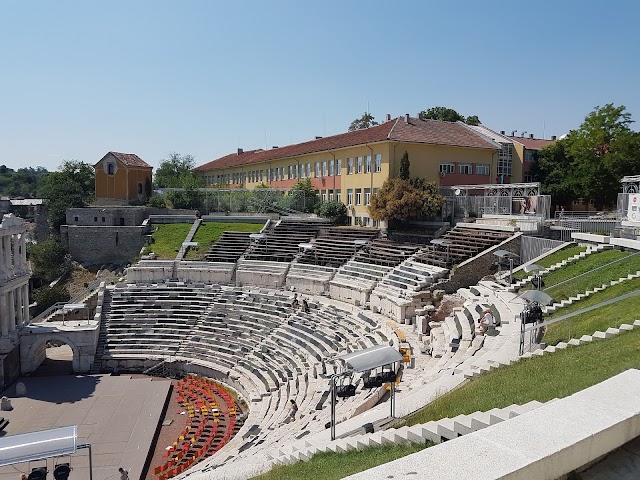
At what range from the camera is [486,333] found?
63.3 ft

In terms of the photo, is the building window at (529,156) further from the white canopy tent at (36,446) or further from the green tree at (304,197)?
the white canopy tent at (36,446)

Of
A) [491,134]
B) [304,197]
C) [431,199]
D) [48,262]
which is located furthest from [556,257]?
[48,262]

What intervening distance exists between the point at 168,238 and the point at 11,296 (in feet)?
58.0

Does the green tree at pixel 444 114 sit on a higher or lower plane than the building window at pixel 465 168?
higher

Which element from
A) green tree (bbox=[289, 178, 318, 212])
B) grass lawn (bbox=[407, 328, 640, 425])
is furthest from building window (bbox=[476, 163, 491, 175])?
grass lawn (bbox=[407, 328, 640, 425])

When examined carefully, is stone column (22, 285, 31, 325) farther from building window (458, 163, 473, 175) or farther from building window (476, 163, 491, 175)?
building window (476, 163, 491, 175)

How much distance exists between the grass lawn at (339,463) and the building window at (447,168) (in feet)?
117

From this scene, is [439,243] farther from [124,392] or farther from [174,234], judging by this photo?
[174,234]

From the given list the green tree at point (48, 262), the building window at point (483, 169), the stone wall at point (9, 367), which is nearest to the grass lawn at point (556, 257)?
the building window at point (483, 169)

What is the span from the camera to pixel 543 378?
10.7 meters

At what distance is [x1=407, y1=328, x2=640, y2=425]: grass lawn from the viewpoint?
9453 mm

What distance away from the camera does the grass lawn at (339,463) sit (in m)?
7.86

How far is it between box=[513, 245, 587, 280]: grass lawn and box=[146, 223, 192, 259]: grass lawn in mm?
28051

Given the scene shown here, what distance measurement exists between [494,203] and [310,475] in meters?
29.8
